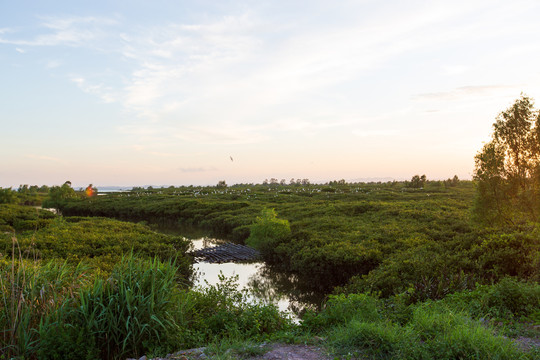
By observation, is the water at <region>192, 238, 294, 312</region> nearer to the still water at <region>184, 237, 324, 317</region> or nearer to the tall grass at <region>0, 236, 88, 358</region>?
the still water at <region>184, 237, 324, 317</region>

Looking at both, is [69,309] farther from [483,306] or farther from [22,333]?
[483,306]

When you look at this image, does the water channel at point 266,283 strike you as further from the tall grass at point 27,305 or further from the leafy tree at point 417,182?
the leafy tree at point 417,182

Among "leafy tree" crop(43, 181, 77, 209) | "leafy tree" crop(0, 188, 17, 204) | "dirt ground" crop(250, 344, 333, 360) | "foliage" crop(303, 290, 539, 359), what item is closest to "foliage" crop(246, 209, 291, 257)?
"foliage" crop(303, 290, 539, 359)

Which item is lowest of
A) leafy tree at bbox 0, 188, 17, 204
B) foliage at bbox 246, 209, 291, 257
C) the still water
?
the still water

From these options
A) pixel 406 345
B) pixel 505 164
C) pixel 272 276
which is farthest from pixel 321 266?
pixel 406 345

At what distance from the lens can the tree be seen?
14.3 meters

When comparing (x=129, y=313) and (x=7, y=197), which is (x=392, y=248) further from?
(x=7, y=197)

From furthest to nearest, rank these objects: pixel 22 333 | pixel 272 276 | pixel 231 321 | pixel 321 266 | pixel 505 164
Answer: pixel 272 276, pixel 321 266, pixel 505 164, pixel 231 321, pixel 22 333

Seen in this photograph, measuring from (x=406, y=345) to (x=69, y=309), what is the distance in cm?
599

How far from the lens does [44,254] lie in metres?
15.1

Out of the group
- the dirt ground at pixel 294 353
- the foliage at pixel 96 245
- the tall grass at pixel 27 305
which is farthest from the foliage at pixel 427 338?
the foliage at pixel 96 245

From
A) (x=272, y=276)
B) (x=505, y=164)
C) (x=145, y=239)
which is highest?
(x=505, y=164)

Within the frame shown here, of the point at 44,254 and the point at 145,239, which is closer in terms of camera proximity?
the point at 44,254

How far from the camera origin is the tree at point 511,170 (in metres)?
14.3
